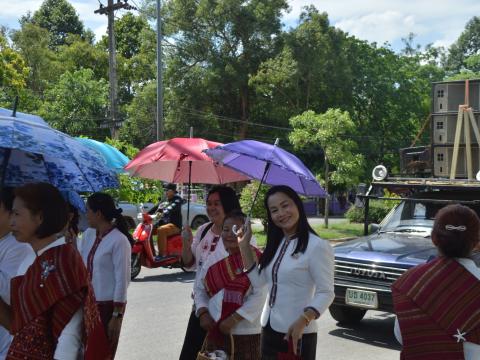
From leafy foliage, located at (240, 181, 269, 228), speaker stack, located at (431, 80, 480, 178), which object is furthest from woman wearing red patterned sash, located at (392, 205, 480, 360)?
leafy foliage, located at (240, 181, 269, 228)

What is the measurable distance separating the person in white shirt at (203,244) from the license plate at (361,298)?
2.99 m

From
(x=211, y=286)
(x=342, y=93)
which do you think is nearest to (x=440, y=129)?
(x=211, y=286)

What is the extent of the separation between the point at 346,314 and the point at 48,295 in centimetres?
594

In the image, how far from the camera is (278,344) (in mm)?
3629

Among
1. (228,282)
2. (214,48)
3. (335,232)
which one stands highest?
(214,48)

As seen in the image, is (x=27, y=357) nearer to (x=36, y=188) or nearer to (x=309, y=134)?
(x=36, y=188)

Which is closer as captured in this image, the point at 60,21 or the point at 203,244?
the point at 203,244

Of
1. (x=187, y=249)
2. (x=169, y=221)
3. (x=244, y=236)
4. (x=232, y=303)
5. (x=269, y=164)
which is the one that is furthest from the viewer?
(x=169, y=221)

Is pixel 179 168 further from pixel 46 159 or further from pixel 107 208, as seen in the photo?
pixel 46 159

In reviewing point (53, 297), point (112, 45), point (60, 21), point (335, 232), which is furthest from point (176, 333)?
point (60, 21)

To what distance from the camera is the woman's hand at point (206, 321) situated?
4176 mm

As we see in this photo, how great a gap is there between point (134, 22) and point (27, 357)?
52621mm

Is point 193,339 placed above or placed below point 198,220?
above

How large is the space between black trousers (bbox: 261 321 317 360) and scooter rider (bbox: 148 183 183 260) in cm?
844
